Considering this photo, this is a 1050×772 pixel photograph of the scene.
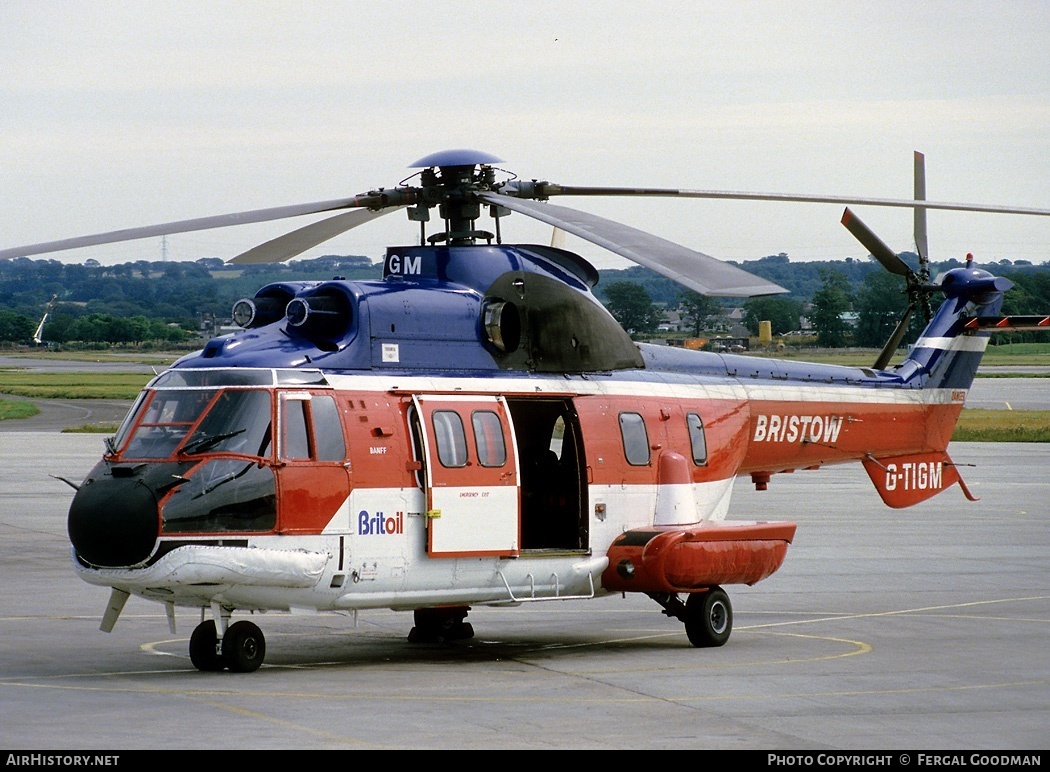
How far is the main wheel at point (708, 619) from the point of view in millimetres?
16016

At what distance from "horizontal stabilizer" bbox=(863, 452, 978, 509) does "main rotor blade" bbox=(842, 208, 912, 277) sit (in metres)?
2.89

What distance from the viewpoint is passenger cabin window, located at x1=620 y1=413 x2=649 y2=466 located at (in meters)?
16.1

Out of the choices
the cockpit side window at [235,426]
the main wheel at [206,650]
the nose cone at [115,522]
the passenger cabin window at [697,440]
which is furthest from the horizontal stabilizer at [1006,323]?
the nose cone at [115,522]

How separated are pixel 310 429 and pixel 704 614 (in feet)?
16.6

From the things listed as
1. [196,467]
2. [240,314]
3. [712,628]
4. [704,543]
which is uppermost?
[240,314]

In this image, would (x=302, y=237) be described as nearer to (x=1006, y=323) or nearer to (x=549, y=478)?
(x=549, y=478)

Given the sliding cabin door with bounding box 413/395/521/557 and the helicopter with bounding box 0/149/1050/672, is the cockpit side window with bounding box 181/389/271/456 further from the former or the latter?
the sliding cabin door with bounding box 413/395/521/557

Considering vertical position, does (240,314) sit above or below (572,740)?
above

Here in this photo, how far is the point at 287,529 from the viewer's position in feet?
43.1

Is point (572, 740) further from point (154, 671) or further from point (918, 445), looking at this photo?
point (918, 445)

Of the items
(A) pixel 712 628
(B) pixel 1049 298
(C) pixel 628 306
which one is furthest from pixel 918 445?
(B) pixel 1049 298

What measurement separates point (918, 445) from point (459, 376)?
8.15m

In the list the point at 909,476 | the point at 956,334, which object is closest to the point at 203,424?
the point at 909,476

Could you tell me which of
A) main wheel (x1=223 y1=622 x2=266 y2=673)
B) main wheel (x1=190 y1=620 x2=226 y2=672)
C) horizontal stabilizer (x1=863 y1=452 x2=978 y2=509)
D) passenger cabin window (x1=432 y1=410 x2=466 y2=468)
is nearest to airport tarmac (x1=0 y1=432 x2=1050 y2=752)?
main wheel (x1=190 y1=620 x2=226 y2=672)
